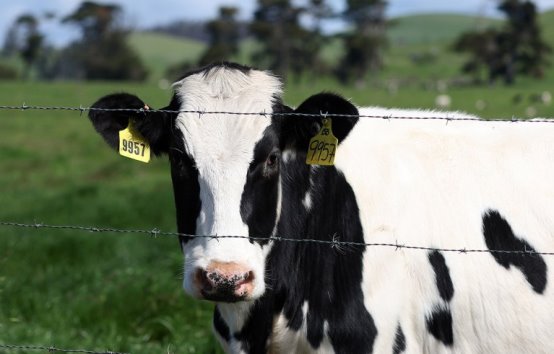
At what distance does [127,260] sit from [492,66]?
73069 millimetres

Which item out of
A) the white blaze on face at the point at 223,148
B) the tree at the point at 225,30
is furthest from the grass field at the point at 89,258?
the tree at the point at 225,30

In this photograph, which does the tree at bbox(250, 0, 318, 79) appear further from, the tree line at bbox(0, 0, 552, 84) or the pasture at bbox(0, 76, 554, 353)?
the pasture at bbox(0, 76, 554, 353)

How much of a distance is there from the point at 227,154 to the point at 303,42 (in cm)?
8800

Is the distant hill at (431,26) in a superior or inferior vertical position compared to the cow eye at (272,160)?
superior

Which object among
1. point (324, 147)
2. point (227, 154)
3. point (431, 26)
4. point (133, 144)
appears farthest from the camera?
point (431, 26)

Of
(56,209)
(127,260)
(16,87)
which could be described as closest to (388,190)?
(127,260)

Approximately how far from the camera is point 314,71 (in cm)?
8912

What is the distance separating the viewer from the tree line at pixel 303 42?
80.4 metres

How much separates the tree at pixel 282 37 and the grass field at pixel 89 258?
193 ft

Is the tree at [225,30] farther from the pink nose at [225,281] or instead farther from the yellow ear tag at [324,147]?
the pink nose at [225,281]

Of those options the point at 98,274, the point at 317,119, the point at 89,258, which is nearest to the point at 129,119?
the point at 317,119

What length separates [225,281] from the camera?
151 inches

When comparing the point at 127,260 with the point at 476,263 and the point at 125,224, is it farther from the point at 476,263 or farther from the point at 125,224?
the point at 476,263

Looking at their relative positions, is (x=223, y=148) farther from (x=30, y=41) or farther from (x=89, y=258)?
(x=30, y=41)
